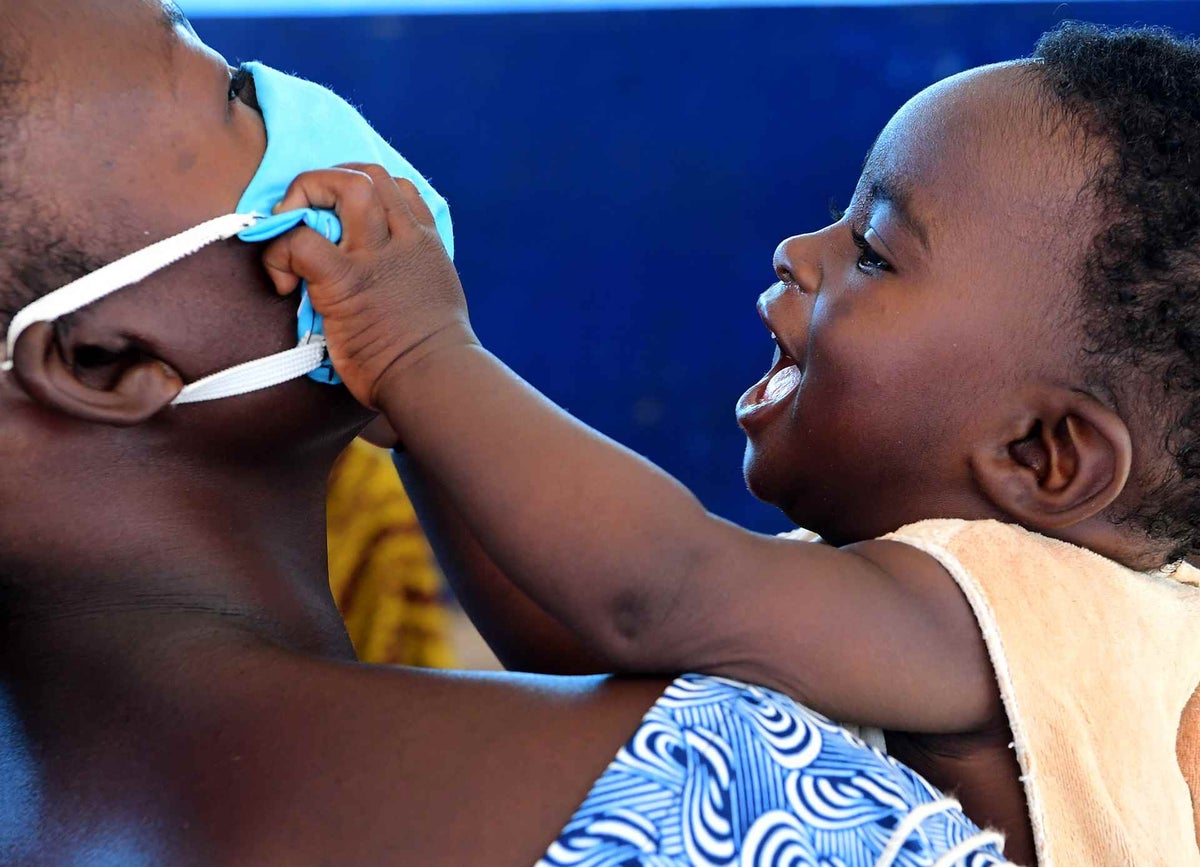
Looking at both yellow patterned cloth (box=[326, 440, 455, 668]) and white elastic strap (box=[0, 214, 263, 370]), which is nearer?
white elastic strap (box=[0, 214, 263, 370])

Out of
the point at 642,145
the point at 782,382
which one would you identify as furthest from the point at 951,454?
the point at 642,145

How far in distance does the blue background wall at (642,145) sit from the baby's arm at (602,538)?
1.52 metres

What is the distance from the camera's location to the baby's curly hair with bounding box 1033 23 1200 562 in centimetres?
121

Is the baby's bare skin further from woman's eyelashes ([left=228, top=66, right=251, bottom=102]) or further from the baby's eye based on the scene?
woman's eyelashes ([left=228, top=66, right=251, bottom=102])

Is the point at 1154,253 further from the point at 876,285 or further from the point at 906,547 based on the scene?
the point at 906,547

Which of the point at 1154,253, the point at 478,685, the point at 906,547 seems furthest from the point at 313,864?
the point at 1154,253

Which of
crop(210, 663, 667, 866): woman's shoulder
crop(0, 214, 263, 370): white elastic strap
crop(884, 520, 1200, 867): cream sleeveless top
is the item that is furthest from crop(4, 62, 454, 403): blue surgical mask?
crop(884, 520, 1200, 867): cream sleeveless top

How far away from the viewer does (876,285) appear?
1328 mm

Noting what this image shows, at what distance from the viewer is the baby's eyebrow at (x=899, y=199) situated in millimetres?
1311

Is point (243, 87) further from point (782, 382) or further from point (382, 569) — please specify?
point (382, 569)

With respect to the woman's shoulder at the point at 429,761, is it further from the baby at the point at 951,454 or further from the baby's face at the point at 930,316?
the baby's face at the point at 930,316

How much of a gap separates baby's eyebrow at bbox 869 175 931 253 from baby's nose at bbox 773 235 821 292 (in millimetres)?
88

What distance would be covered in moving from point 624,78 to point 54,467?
1750mm

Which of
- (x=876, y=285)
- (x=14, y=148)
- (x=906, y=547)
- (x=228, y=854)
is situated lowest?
(x=228, y=854)
